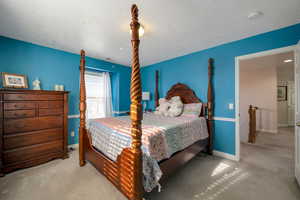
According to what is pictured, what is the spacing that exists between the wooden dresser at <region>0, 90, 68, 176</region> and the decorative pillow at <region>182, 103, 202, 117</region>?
2.71 meters

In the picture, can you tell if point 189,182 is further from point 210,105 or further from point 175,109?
point 210,105

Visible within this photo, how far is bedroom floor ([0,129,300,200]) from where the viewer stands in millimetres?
1575

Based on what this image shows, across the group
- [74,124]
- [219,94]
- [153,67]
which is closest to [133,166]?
[219,94]

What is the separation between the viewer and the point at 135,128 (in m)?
1.15

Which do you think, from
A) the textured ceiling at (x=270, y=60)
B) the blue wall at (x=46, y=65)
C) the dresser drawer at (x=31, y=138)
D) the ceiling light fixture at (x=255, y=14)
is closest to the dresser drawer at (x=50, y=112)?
the dresser drawer at (x=31, y=138)

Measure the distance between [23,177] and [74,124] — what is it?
53.7 inches

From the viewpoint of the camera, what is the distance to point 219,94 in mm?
2750

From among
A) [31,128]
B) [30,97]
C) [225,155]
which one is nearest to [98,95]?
[30,97]

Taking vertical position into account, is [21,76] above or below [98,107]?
above

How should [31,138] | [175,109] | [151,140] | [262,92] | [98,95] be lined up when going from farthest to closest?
[262,92] < [98,95] < [175,109] < [31,138] < [151,140]

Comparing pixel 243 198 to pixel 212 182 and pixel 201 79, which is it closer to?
pixel 212 182

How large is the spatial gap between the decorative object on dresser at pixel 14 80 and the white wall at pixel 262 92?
606 cm

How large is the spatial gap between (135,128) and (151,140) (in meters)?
0.36

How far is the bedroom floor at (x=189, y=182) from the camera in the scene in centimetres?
158
